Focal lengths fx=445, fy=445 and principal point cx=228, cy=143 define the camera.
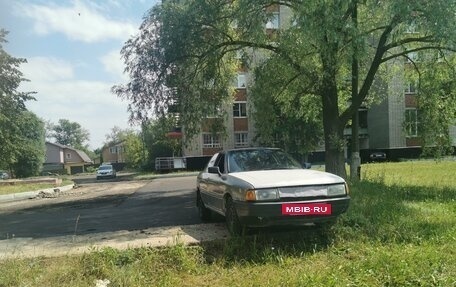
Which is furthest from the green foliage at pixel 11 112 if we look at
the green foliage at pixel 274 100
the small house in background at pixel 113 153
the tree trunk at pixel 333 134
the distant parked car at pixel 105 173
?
the small house in background at pixel 113 153

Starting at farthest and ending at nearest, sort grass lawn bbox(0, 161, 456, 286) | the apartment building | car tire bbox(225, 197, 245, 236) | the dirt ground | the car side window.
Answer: the apartment building
the car side window
car tire bbox(225, 197, 245, 236)
the dirt ground
grass lawn bbox(0, 161, 456, 286)

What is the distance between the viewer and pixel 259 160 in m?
8.22

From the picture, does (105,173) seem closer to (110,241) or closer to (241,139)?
(241,139)

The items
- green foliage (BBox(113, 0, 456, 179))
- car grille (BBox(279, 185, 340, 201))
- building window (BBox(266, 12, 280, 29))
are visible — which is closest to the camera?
car grille (BBox(279, 185, 340, 201))

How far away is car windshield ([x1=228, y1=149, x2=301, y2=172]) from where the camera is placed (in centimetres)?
794

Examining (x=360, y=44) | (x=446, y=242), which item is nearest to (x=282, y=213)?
(x=446, y=242)

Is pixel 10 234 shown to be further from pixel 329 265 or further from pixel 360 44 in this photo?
pixel 360 44

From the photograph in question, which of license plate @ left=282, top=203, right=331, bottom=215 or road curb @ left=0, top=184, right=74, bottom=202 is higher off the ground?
license plate @ left=282, top=203, right=331, bottom=215

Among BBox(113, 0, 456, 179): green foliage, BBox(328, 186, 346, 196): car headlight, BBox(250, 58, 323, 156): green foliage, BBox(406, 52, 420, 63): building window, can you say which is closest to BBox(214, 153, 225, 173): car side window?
BBox(328, 186, 346, 196): car headlight

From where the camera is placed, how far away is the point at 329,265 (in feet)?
18.9

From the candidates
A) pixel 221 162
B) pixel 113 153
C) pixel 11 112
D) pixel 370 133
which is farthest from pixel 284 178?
pixel 113 153

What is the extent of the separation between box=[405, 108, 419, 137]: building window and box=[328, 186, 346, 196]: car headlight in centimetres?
1007

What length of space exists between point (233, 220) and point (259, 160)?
5.24ft

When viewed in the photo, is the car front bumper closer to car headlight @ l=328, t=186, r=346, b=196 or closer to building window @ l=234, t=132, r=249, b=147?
car headlight @ l=328, t=186, r=346, b=196
